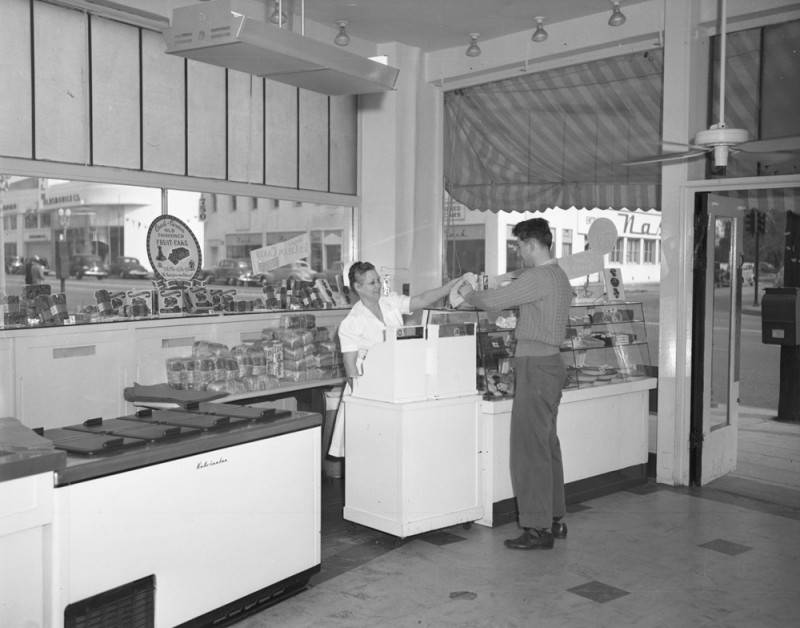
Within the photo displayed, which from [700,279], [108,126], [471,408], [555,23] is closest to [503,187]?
[555,23]

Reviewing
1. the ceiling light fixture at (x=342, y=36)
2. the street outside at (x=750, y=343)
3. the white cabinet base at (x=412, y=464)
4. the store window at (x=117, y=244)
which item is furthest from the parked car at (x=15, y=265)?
the street outside at (x=750, y=343)

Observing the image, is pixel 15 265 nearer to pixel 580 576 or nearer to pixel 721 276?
pixel 580 576

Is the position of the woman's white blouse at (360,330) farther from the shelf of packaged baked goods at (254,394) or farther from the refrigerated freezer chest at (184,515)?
the refrigerated freezer chest at (184,515)

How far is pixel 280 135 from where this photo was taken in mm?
6773

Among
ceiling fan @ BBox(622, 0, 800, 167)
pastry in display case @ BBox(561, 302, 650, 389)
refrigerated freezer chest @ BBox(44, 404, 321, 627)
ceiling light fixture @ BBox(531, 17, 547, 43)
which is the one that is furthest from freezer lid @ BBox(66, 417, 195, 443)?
ceiling light fixture @ BBox(531, 17, 547, 43)

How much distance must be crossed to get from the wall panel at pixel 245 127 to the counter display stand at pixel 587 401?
2.15m

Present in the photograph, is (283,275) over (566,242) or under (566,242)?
under

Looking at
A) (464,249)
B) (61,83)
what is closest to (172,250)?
(61,83)

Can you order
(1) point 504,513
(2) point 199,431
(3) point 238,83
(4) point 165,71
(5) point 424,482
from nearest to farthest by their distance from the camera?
(2) point 199,431 → (5) point 424,482 → (1) point 504,513 → (4) point 165,71 → (3) point 238,83

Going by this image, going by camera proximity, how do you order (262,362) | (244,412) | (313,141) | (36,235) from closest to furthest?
(244,412) → (36,235) → (262,362) → (313,141)

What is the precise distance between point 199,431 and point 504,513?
2364mm

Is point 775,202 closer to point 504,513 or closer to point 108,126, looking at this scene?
point 504,513

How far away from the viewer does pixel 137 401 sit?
4906 millimetres

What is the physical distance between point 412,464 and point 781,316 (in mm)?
3322
